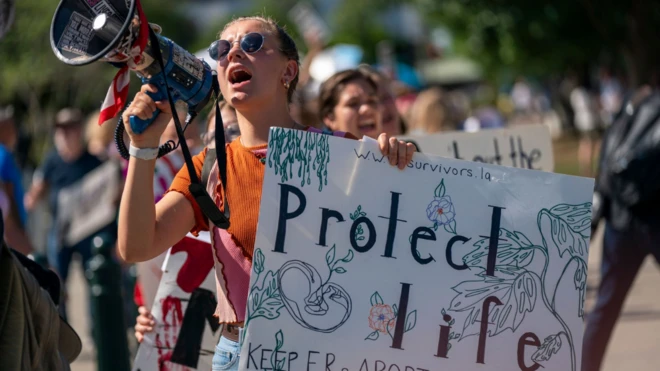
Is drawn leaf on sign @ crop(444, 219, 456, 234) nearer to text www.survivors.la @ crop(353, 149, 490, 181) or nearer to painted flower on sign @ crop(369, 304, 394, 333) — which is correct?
text www.survivors.la @ crop(353, 149, 490, 181)

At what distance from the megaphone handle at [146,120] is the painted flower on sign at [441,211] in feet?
2.86

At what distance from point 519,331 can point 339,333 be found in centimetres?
55

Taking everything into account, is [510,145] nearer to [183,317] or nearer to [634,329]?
[183,317]

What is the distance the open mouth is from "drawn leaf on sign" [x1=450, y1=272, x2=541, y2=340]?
89 cm

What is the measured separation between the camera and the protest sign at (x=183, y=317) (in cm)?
401

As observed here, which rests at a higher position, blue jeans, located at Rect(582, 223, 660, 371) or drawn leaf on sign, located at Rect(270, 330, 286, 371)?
blue jeans, located at Rect(582, 223, 660, 371)

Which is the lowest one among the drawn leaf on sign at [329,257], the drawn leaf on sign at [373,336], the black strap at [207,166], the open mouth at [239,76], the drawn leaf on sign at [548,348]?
the drawn leaf on sign at [373,336]

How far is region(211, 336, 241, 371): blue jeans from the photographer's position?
119 inches

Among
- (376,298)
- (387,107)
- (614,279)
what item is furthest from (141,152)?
(614,279)

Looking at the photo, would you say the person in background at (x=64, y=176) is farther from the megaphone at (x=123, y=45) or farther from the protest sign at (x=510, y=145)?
the megaphone at (x=123, y=45)

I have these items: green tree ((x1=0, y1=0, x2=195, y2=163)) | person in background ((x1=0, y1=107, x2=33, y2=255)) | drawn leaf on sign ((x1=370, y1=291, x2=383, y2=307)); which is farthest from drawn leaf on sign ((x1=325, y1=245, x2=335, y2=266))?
green tree ((x1=0, y1=0, x2=195, y2=163))

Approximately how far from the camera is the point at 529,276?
123 inches

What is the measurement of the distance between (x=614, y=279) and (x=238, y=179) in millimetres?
3206

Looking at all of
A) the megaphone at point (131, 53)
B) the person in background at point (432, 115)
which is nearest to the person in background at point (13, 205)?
the person in background at point (432, 115)
